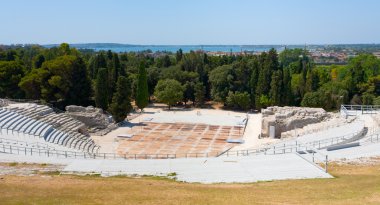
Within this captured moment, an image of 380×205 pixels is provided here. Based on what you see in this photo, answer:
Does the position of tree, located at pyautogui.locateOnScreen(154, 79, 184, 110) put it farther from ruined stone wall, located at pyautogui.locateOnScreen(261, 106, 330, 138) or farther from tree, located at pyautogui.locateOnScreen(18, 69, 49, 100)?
ruined stone wall, located at pyautogui.locateOnScreen(261, 106, 330, 138)

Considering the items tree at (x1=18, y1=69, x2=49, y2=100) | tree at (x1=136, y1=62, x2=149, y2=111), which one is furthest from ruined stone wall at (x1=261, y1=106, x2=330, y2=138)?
tree at (x1=18, y1=69, x2=49, y2=100)

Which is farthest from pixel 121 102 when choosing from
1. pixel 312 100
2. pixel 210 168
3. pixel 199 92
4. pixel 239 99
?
pixel 312 100

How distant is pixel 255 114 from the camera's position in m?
55.4

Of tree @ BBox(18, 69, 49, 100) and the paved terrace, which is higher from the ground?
tree @ BBox(18, 69, 49, 100)

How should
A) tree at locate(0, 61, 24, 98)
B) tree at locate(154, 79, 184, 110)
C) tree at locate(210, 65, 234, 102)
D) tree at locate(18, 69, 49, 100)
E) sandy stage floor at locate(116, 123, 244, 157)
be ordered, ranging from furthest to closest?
tree at locate(210, 65, 234, 102) < tree at locate(154, 79, 184, 110) < tree at locate(0, 61, 24, 98) < tree at locate(18, 69, 49, 100) < sandy stage floor at locate(116, 123, 244, 157)

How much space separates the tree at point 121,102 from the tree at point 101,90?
3.66 meters

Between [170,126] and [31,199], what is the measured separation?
103ft

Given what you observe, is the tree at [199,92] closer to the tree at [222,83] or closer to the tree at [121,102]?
the tree at [222,83]

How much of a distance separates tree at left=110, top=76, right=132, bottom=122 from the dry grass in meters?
25.3

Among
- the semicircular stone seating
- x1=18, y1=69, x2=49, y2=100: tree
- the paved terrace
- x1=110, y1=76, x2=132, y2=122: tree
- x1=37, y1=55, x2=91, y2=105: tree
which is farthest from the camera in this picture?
x1=18, y1=69, x2=49, y2=100: tree

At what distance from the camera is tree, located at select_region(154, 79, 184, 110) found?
190 feet

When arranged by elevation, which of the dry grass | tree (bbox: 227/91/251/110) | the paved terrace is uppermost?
the dry grass

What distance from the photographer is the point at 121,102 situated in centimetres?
4453

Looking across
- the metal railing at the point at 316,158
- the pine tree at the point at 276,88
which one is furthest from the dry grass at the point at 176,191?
the pine tree at the point at 276,88
